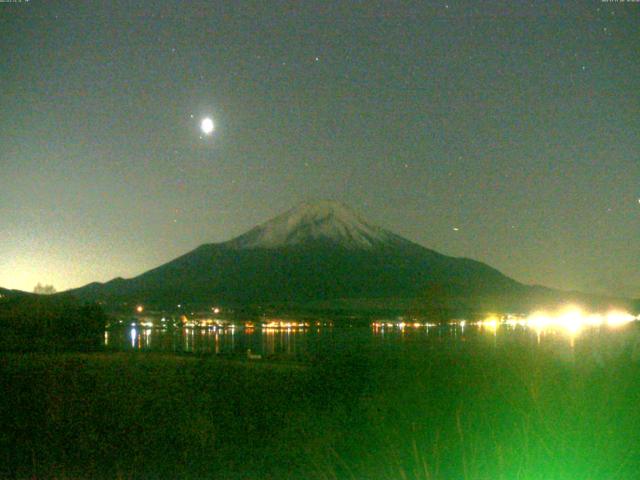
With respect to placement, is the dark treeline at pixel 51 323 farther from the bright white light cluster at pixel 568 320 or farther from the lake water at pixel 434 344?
the bright white light cluster at pixel 568 320

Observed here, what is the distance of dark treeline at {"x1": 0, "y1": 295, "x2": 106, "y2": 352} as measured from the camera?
1636 inches

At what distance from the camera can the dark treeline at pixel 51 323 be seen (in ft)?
136

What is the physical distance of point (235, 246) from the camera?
656 ft

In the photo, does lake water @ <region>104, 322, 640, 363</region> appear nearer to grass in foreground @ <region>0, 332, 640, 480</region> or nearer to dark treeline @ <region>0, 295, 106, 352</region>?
dark treeline @ <region>0, 295, 106, 352</region>

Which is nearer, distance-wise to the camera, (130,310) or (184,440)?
(184,440)

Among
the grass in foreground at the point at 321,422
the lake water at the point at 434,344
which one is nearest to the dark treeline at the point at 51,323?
the lake water at the point at 434,344

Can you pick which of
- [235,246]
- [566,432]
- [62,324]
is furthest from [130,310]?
[566,432]

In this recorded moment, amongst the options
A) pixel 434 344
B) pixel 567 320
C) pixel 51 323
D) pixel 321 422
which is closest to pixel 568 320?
pixel 567 320

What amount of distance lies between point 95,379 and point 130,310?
117917mm

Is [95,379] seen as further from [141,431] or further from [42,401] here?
[141,431]

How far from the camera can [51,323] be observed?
44.5m

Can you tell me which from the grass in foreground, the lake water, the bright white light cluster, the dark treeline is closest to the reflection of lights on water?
the bright white light cluster

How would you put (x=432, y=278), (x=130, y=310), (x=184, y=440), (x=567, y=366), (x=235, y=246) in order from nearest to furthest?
1. (x=184, y=440)
2. (x=567, y=366)
3. (x=130, y=310)
4. (x=432, y=278)
5. (x=235, y=246)

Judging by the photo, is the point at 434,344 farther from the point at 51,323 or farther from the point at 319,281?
the point at 319,281
